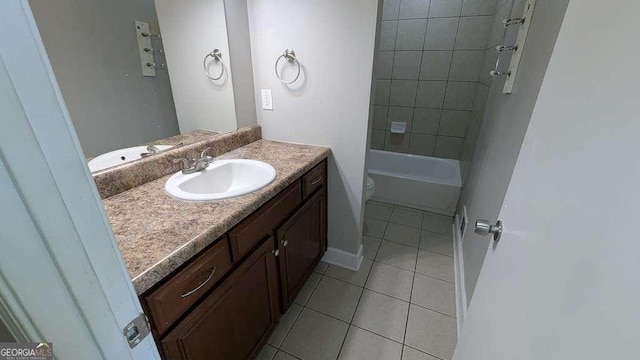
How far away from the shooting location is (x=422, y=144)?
3.08 m

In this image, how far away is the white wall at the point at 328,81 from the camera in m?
1.38

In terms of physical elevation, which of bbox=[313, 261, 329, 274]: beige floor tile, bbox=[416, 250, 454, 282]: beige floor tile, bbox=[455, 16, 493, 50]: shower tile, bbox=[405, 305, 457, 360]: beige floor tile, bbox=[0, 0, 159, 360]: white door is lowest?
bbox=[405, 305, 457, 360]: beige floor tile

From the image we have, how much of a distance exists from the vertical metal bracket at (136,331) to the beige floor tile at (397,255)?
172 cm

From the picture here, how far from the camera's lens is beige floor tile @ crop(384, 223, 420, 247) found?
2.20m

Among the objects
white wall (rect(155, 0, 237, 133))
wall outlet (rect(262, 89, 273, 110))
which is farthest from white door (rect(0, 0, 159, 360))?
wall outlet (rect(262, 89, 273, 110))

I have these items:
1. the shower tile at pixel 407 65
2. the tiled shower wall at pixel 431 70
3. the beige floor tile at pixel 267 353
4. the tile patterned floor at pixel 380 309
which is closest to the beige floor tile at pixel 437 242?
the tile patterned floor at pixel 380 309

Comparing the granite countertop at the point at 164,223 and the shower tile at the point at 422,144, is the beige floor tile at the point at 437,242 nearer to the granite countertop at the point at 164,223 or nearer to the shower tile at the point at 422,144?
the shower tile at the point at 422,144

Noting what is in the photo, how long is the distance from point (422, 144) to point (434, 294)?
1.87 metres

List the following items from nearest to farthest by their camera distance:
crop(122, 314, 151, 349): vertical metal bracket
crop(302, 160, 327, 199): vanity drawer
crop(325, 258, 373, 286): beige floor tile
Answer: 1. crop(122, 314, 151, 349): vertical metal bracket
2. crop(302, 160, 327, 199): vanity drawer
3. crop(325, 258, 373, 286): beige floor tile

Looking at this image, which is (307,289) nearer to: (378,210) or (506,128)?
(378,210)

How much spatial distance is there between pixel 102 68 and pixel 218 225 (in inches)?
28.8

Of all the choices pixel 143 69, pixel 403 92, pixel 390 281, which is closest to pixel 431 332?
pixel 390 281

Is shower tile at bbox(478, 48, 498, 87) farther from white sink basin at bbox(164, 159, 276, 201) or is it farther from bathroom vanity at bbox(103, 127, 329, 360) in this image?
white sink basin at bbox(164, 159, 276, 201)

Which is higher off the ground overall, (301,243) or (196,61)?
(196,61)
